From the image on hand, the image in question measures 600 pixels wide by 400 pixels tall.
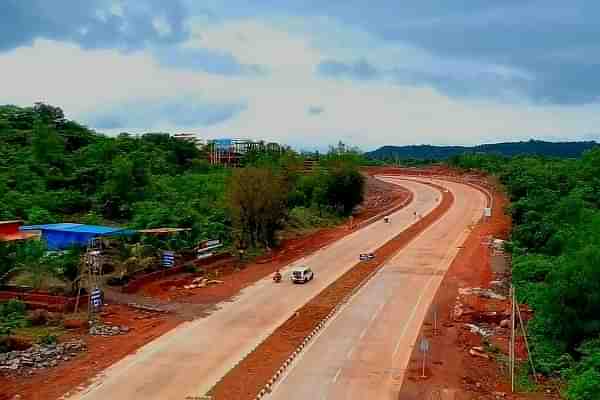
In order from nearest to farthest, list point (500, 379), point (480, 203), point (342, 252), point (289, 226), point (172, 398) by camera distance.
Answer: point (172, 398)
point (500, 379)
point (342, 252)
point (289, 226)
point (480, 203)

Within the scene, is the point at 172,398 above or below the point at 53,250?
below

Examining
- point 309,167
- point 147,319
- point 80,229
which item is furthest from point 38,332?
point 309,167

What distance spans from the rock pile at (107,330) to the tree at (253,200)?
71.0ft

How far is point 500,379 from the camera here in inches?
965

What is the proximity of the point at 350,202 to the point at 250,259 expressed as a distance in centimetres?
3105

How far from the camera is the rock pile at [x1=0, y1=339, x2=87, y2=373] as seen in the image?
24198 millimetres

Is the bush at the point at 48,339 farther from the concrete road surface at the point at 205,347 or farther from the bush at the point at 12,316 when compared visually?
the concrete road surface at the point at 205,347

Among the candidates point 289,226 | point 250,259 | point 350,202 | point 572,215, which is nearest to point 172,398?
point 250,259

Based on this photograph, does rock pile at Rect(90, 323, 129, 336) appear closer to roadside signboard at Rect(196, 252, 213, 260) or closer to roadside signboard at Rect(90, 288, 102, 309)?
roadside signboard at Rect(90, 288, 102, 309)

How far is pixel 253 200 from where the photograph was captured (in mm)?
50625

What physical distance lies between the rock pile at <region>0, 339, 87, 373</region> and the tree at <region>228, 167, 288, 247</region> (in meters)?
24.6

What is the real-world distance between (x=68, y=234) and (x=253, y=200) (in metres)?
14.8

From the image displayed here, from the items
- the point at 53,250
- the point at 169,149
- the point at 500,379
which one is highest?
the point at 169,149

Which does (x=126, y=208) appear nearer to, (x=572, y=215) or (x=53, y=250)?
(x=53, y=250)
